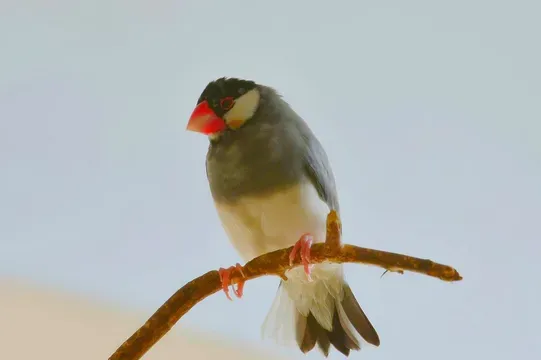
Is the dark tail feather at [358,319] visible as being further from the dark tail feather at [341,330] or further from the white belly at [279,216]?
the white belly at [279,216]

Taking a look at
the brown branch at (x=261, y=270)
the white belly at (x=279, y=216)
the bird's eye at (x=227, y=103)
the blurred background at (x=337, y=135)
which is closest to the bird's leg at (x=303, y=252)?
the brown branch at (x=261, y=270)

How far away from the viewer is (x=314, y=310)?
1220 mm

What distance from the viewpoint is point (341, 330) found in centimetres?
117

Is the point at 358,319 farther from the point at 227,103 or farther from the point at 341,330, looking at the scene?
the point at 227,103

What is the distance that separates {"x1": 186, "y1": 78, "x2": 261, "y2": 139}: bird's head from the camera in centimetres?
120

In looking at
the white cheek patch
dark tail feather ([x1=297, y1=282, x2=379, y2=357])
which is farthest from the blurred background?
dark tail feather ([x1=297, y1=282, x2=379, y2=357])

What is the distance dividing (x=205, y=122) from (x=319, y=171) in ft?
0.77

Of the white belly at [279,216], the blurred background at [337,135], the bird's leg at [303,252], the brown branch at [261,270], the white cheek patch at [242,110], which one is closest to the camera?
the brown branch at [261,270]

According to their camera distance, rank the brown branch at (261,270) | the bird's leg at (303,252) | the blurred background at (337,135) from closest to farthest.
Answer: the brown branch at (261,270), the bird's leg at (303,252), the blurred background at (337,135)

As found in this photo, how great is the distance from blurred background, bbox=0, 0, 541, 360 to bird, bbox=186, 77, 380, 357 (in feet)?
1.12

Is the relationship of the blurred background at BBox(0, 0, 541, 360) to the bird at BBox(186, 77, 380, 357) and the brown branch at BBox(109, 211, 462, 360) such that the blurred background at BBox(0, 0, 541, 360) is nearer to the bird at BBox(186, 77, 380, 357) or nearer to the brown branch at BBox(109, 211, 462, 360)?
the bird at BBox(186, 77, 380, 357)

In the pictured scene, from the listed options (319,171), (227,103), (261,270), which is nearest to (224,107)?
(227,103)

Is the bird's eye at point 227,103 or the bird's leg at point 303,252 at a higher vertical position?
the bird's eye at point 227,103

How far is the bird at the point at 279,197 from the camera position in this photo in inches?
43.4
